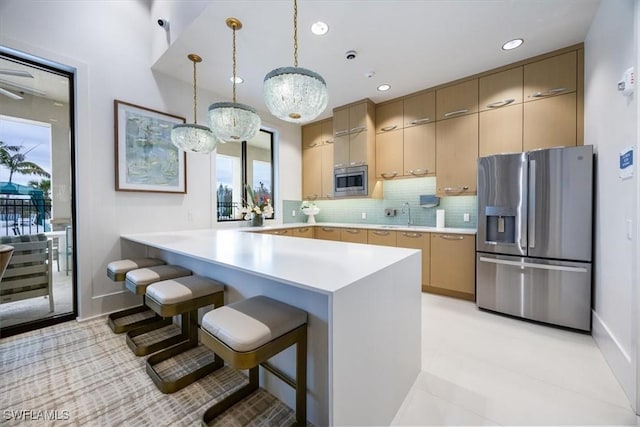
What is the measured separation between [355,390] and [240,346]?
0.54 meters

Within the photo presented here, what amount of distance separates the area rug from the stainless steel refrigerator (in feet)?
8.13

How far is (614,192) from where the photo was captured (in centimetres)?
187

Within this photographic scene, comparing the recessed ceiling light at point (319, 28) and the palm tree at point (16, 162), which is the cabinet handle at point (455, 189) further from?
the palm tree at point (16, 162)

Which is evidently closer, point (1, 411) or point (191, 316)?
point (1, 411)

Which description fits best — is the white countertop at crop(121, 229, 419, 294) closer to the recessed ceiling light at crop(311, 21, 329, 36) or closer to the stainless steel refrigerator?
the stainless steel refrigerator

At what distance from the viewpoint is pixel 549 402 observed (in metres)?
1.54

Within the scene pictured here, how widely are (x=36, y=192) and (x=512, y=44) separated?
16.0 ft

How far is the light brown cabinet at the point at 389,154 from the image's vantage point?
386cm

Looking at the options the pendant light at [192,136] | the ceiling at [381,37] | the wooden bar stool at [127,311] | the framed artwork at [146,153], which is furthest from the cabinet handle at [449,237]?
the framed artwork at [146,153]

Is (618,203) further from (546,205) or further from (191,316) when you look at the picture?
(191,316)

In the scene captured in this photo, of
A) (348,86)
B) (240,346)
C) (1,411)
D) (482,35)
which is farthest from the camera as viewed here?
(348,86)

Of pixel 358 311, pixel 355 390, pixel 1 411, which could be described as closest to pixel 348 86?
pixel 358 311

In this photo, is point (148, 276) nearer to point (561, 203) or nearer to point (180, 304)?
point (180, 304)

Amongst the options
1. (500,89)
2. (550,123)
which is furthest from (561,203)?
(500,89)
